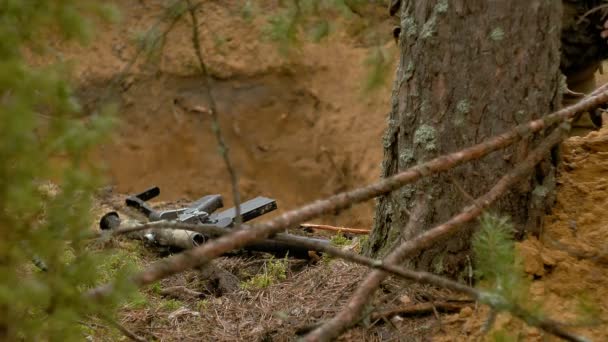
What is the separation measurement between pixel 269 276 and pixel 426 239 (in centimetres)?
119

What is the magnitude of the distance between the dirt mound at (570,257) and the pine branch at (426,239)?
0.76 ft

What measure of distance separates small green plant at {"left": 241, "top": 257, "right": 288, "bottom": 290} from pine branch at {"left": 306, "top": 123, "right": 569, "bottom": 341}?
1044mm

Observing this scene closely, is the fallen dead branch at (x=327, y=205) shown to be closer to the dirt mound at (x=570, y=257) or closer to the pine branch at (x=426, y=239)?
the pine branch at (x=426, y=239)

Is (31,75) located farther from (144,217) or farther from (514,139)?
(144,217)

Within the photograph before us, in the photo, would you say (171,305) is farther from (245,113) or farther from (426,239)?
(245,113)

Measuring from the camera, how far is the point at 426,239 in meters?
1.97

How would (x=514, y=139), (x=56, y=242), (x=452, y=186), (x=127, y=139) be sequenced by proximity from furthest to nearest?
(x=127, y=139), (x=452, y=186), (x=514, y=139), (x=56, y=242)

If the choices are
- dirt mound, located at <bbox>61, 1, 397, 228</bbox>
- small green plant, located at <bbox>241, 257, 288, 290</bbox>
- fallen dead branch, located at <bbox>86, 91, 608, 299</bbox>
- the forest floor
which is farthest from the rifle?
dirt mound, located at <bbox>61, 1, 397, 228</bbox>

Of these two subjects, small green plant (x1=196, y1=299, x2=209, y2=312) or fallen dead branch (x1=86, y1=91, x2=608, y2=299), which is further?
small green plant (x1=196, y1=299, x2=209, y2=312)

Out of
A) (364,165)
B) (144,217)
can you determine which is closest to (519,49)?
(144,217)

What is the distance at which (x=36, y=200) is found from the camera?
1373mm

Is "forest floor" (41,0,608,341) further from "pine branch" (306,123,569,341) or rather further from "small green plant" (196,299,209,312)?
"pine branch" (306,123,569,341)

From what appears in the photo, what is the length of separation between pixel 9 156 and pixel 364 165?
222 inches

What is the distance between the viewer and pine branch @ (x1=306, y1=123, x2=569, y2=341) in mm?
1700
